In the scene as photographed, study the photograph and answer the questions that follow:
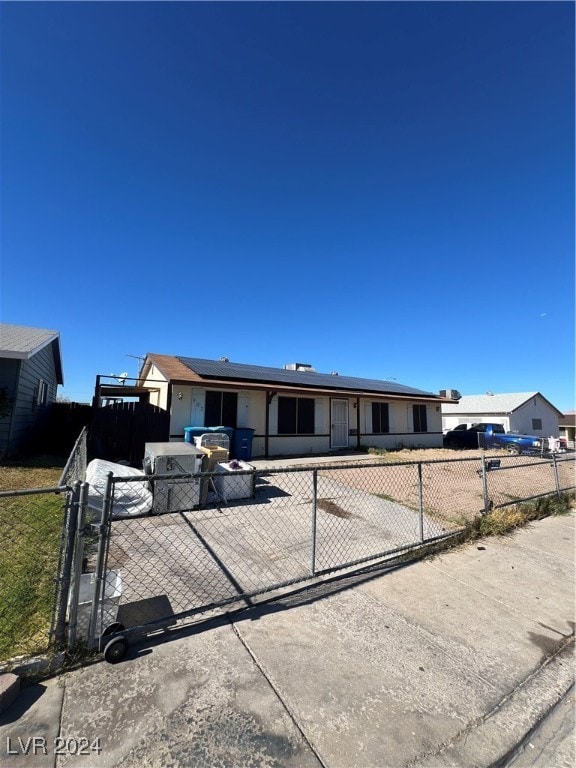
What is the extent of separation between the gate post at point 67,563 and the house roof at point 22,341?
9.09 metres

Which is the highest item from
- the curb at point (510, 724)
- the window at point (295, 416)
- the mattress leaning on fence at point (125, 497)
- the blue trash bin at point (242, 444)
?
the window at point (295, 416)

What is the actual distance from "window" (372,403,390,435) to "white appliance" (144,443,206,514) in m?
12.4

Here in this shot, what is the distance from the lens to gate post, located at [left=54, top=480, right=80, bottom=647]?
2.42 metres

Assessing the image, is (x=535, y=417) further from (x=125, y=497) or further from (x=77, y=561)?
(x=77, y=561)

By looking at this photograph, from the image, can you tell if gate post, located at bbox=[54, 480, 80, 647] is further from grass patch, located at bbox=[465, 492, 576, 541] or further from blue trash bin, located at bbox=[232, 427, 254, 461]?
blue trash bin, located at bbox=[232, 427, 254, 461]

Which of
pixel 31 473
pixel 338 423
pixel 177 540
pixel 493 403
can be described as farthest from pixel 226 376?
pixel 493 403

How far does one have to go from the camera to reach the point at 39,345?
10.8 metres

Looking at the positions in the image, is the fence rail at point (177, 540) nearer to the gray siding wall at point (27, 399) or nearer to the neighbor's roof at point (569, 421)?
the gray siding wall at point (27, 399)

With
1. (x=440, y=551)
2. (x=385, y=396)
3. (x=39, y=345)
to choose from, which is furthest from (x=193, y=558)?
(x=385, y=396)

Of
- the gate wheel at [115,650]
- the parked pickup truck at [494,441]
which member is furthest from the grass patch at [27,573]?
the parked pickup truck at [494,441]

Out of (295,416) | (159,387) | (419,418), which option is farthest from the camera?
(419,418)

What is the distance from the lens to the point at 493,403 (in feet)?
103

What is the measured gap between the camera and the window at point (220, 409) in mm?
12523

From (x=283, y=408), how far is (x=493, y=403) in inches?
1000
